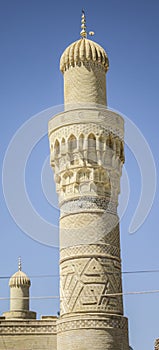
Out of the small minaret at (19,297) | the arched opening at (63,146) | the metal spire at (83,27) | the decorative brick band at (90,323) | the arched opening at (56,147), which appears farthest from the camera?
the small minaret at (19,297)

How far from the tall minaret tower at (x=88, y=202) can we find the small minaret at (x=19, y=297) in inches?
235

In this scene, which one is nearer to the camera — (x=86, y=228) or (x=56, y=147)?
(x=86, y=228)

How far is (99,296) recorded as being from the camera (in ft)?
34.9

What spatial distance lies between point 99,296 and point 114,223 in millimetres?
1411

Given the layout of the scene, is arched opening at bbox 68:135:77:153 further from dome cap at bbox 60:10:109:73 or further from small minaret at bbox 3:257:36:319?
small minaret at bbox 3:257:36:319

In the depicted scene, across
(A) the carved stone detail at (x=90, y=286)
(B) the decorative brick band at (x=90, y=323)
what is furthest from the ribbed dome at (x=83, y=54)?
(B) the decorative brick band at (x=90, y=323)

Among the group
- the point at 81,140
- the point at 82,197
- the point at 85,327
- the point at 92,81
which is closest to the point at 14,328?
the point at 85,327

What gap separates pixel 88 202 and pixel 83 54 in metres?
2.83

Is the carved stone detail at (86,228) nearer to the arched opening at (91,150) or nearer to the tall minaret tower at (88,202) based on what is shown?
the tall minaret tower at (88,202)

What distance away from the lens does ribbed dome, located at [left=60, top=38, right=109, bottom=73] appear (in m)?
12.0

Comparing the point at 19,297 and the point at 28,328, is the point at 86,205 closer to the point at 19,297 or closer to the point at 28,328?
the point at 28,328

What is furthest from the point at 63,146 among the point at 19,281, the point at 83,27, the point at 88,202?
the point at 19,281

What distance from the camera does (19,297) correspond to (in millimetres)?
16953

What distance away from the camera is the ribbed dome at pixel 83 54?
11969 mm
